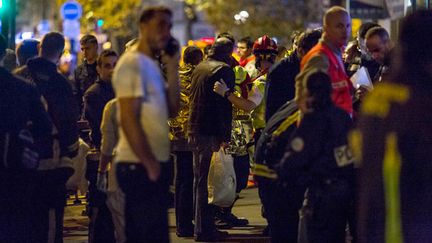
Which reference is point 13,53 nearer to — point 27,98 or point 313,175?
point 27,98

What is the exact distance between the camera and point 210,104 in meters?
12.5

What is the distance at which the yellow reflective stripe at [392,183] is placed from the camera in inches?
261

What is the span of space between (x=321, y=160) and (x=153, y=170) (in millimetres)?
1466

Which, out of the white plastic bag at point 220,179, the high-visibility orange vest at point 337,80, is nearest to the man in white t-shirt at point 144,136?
the high-visibility orange vest at point 337,80

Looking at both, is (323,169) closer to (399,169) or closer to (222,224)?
(399,169)

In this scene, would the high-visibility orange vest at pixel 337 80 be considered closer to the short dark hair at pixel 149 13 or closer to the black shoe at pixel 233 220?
the short dark hair at pixel 149 13

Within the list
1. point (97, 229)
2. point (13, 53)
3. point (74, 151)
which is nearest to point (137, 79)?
point (74, 151)

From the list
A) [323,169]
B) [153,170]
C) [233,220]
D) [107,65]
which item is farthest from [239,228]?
[153,170]

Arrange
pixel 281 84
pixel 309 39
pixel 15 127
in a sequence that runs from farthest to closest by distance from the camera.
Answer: pixel 281 84 → pixel 309 39 → pixel 15 127

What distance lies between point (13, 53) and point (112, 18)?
3985cm

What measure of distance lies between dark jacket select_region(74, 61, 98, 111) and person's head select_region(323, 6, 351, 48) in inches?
207

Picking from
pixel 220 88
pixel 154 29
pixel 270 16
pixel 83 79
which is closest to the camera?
pixel 154 29

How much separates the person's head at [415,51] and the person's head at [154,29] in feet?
6.05

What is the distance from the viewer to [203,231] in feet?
41.8
